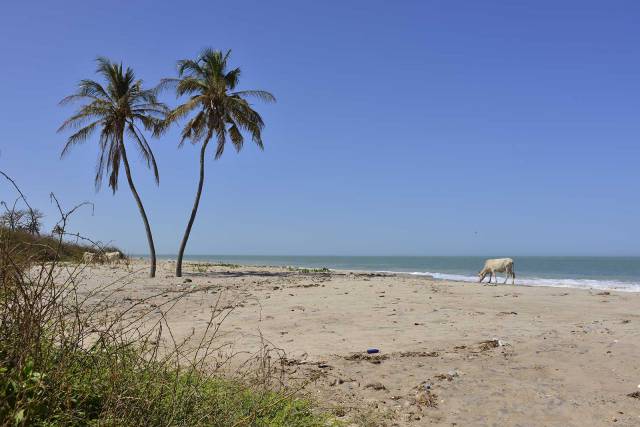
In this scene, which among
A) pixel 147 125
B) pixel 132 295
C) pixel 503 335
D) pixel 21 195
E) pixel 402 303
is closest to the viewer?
pixel 21 195

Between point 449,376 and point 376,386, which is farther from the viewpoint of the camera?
point 449,376

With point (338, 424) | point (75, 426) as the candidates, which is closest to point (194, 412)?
point (75, 426)

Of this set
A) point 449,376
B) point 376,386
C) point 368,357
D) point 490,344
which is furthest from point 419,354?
point 376,386

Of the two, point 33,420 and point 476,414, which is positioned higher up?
point 33,420

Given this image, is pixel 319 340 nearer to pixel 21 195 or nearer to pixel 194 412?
pixel 194 412

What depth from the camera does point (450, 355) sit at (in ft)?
19.6

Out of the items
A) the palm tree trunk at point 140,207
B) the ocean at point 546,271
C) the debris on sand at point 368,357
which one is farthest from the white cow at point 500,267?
the debris on sand at point 368,357

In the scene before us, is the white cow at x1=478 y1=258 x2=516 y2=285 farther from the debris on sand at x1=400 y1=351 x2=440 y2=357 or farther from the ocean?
the debris on sand at x1=400 y1=351 x2=440 y2=357

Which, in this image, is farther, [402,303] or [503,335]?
[402,303]

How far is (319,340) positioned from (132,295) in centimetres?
664

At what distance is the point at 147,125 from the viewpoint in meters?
19.0

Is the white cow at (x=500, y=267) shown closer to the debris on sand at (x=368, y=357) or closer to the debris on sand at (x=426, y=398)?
the debris on sand at (x=368, y=357)

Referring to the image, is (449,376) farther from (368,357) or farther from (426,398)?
(368,357)

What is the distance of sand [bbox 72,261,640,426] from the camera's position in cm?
429
